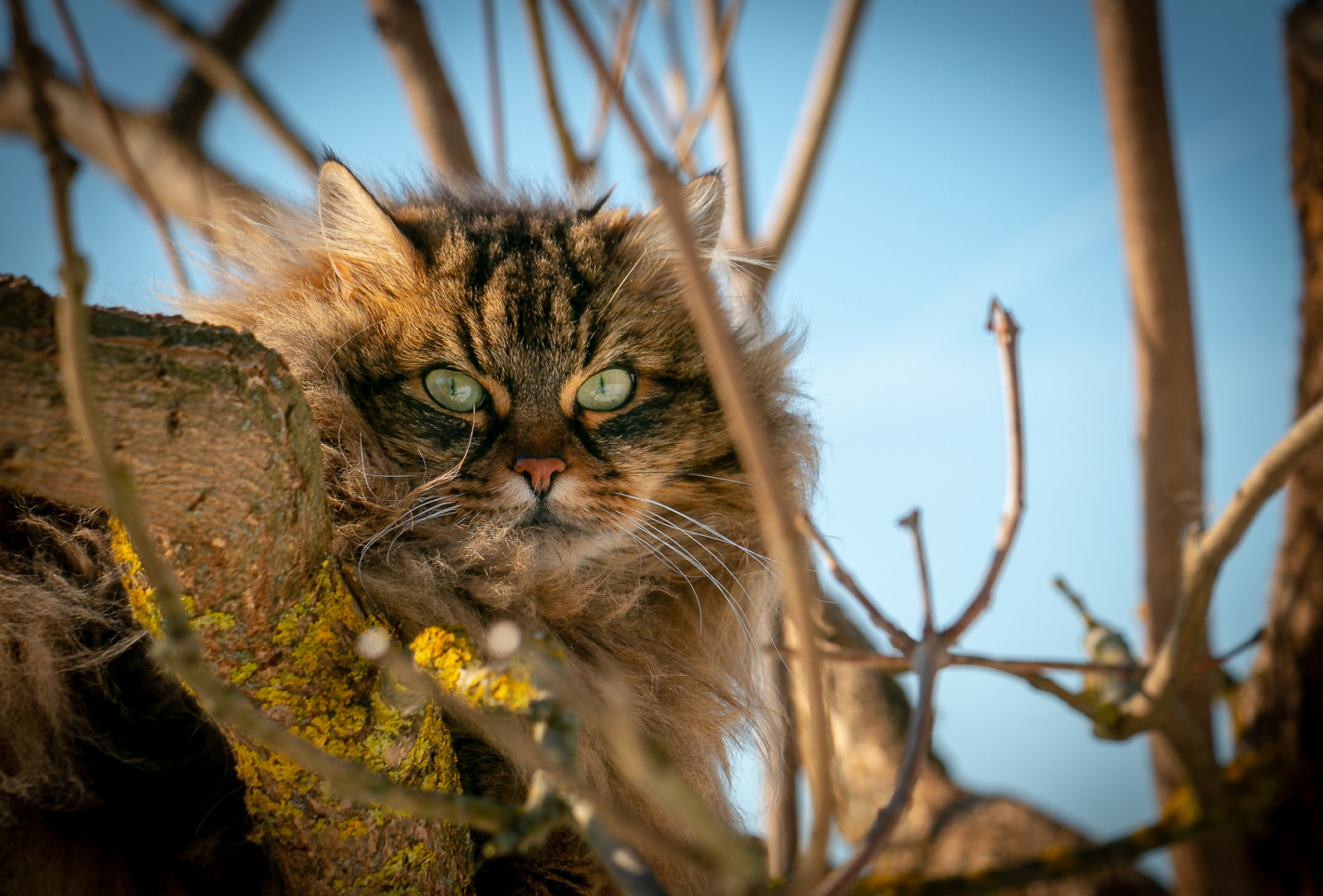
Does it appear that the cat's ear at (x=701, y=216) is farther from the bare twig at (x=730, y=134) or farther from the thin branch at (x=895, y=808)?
the thin branch at (x=895, y=808)

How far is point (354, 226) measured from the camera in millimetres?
1330

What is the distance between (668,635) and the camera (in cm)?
133

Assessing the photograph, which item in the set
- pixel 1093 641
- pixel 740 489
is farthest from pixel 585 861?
pixel 1093 641

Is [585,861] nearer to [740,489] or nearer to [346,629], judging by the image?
[346,629]

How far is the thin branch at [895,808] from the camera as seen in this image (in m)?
0.47

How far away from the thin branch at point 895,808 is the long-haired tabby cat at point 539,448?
621mm

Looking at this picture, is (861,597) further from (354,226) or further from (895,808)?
(354,226)

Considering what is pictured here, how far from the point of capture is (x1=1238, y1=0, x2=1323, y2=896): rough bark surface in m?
1.79

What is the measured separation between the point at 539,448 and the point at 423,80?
1387mm

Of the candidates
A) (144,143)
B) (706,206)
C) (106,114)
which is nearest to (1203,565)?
(706,206)

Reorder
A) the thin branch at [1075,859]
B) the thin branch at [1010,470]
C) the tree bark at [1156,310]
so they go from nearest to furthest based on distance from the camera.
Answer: the thin branch at [1010,470] < the thin branch at [1075,859] < the tree bark at [1156,310]

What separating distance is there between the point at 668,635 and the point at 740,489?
0.85 ft

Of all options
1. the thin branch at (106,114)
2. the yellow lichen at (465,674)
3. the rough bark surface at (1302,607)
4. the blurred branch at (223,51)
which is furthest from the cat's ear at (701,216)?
the blurred branch at (223,51)

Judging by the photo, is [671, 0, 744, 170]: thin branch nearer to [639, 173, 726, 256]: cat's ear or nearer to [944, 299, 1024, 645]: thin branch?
[639, 173, 726, 256]: cat's ear
